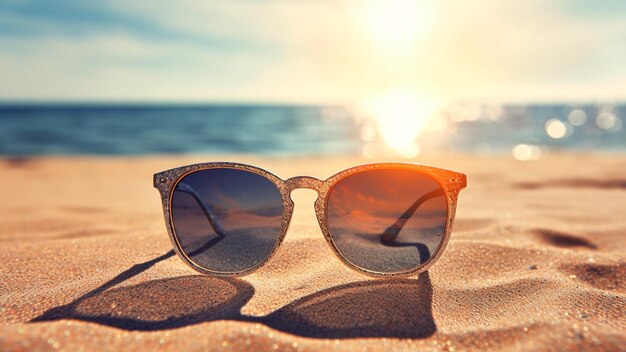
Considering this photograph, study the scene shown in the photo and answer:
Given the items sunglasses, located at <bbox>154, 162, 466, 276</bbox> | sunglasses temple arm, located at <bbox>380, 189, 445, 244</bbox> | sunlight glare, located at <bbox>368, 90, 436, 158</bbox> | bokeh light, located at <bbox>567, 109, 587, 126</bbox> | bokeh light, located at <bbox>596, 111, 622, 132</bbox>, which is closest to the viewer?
sunglasses, located at <bbox>154, 162, 466, 276</bbox>

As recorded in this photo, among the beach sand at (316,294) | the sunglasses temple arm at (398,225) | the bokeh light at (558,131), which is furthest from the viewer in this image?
the bokeh light at (558,131)

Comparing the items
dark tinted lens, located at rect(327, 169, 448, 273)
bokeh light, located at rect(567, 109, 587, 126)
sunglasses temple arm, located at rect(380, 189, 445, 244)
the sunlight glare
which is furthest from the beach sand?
bokeh light, located at rect(567, 109, 587, 126)

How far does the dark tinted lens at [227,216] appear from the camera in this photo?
178 centimetres

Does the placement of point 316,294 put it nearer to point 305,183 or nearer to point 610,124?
point 305,183

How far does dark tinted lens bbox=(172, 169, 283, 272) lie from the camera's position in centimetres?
178

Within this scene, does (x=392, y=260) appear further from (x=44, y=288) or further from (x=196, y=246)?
(x=44, y=288)

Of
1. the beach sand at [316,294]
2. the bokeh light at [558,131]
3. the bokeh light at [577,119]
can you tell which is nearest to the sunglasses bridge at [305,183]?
the beach sand at [316,294]

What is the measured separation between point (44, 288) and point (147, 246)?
22.5 inches

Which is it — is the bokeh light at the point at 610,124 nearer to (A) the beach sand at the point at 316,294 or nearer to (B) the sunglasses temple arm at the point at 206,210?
(A) the beach sand at the point at 316,294

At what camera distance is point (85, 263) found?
1.88 meters

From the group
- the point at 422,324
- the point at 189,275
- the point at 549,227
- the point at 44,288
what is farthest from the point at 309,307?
the point at 549,227

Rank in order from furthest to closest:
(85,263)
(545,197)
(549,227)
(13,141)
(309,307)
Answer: (13,141), (545,197), (549,227), (85,263), (309,307)

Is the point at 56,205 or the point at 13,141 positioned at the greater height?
the point at 13,141

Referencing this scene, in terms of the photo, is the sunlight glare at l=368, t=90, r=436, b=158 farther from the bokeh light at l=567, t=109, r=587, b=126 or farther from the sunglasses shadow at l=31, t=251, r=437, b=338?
the bokeh light at l=567, t=109, r=587, b=126
